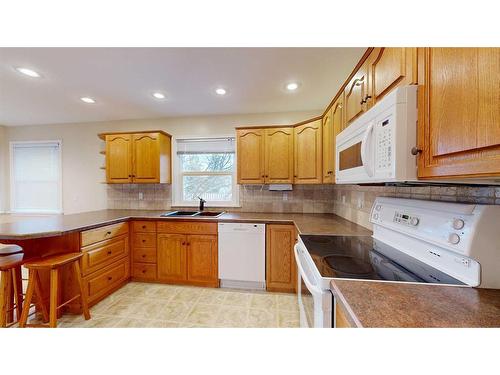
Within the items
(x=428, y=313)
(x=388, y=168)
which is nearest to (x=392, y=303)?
(x=428, y=313)

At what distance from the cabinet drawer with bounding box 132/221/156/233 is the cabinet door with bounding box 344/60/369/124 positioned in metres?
2.46

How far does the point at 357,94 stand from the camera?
126 cm

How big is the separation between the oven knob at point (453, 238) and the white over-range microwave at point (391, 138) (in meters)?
0.28

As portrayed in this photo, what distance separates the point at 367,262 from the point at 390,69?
0.97 m

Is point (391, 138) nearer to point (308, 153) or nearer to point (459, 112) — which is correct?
point (459, 112)

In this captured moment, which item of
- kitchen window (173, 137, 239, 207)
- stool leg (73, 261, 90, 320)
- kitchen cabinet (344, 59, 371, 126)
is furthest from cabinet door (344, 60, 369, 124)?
stool leg (73, 261, 90, 320)

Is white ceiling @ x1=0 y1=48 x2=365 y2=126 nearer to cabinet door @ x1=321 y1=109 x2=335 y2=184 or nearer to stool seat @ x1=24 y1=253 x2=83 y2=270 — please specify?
cabinet door @ x1=321 y1=109 x2=335 y2=184

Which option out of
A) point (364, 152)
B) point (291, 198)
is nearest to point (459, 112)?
point (364, 152)

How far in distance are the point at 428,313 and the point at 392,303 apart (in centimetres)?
9

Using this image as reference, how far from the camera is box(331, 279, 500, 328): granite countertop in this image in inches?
20.7

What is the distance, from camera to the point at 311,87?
6.93 feet

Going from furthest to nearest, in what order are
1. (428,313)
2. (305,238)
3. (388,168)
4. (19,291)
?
(19,291), (305,238), (388,168), (428,313)

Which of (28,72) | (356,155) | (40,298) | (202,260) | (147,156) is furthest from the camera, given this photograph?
(147,156)
